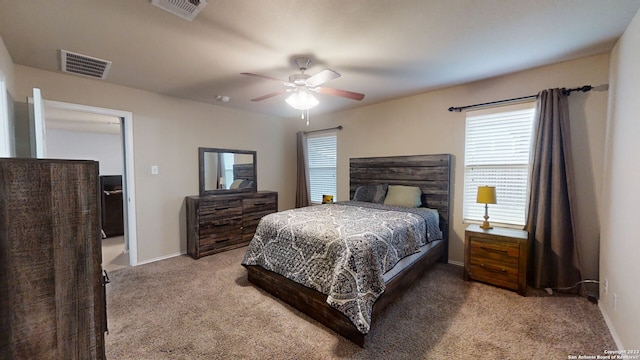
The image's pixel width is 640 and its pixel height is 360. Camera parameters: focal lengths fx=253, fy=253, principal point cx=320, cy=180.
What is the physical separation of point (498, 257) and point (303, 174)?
3.41 metres

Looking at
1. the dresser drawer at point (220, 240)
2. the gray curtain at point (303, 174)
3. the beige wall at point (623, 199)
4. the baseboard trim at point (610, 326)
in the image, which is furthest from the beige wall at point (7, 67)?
the baseboard trim at point (610, 326)

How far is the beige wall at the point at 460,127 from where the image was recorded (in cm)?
246

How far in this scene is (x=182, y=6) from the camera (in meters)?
1.65

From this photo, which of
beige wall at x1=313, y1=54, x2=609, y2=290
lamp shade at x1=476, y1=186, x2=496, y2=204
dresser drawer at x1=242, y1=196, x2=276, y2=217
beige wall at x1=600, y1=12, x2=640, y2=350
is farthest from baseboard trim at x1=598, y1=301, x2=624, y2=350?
dresser drawer at x1=242, y1=196, x2=276, y2=217

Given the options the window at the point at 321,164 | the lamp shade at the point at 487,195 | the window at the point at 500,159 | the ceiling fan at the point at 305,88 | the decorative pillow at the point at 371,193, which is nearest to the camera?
the ceiling fan at the point at 305,88

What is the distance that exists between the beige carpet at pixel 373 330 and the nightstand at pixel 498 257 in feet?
0.37

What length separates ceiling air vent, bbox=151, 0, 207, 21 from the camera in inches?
63.3

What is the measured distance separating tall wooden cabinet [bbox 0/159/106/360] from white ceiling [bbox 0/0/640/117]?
1.37 meters

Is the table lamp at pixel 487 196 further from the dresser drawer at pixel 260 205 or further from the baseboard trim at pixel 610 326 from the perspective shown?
the dresser drawer at pixel 260 205

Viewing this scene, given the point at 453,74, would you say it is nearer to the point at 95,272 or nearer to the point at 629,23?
the point at 629,23

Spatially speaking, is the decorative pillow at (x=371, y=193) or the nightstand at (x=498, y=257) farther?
the decorative pillow at (x=371, y=193)

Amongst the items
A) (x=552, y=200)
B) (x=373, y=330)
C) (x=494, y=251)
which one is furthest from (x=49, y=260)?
(x=552, y=200)

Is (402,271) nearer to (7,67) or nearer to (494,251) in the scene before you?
(494,251)

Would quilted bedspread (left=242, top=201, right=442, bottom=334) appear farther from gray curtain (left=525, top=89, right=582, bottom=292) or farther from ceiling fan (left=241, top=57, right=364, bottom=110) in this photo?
ceiling fan (left=241, top=57, right=364, bottom=110)
